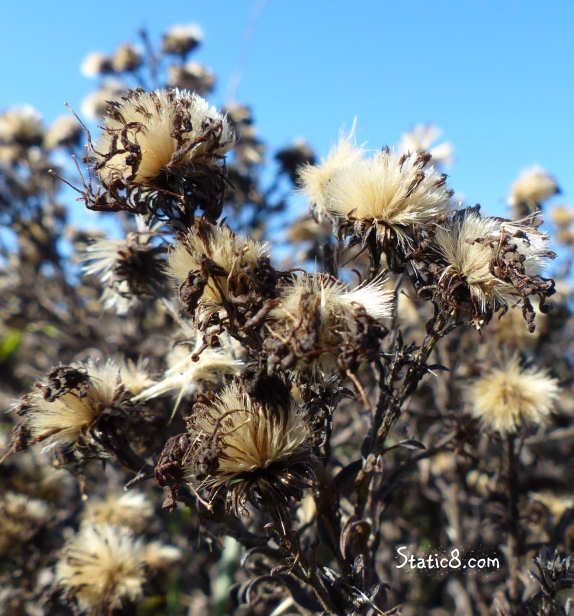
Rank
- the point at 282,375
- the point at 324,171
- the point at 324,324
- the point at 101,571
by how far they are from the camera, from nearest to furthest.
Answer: the point at 324,324 < the point at 282,375 < the point at 324,171 < the point at 101,571

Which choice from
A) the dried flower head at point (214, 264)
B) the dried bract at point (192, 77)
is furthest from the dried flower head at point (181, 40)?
the dried flower head at point (214, 264)

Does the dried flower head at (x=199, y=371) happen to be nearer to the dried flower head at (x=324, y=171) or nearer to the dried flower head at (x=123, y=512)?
the dried flower head at (x=324, y=171)

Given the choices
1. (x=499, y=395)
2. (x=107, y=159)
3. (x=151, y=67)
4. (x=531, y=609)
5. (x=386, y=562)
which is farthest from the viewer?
(x=151, y=67)

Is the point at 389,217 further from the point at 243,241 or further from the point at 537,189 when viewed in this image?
the point at 537,189

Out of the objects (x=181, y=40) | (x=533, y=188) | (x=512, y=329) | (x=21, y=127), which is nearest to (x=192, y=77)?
(x=181, y=40)

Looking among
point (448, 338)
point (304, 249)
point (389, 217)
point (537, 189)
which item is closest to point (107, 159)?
point (389, 217)

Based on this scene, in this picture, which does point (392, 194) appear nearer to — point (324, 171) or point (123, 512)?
point (324, 171)
